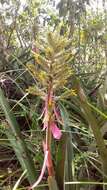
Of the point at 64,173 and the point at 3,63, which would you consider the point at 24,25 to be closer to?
the point at 3,63

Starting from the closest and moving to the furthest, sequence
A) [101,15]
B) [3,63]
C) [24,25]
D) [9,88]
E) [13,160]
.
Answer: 1. [13,160]
2. [9,88]
3. [3,63]
4. [24,25]
5. [101,15]

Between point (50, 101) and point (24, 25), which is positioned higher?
point (24, 25)

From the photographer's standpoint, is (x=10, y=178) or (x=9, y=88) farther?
(x=9, y=88)

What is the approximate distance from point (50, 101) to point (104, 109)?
605mm

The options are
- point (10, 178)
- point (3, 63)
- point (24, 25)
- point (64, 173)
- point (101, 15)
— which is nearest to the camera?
point (64, 173)

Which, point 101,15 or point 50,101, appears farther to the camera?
point 101,15

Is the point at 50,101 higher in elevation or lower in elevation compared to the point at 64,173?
Answer: higher

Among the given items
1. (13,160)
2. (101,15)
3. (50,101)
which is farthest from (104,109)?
(101,15)

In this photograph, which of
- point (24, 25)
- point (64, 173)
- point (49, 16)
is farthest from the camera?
point (49, 16)

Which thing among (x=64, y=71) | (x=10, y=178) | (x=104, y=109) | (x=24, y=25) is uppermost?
(x=24, y=25)

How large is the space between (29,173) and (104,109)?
41 centimetres

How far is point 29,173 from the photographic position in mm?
790

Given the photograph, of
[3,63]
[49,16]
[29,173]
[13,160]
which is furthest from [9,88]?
[49,16]

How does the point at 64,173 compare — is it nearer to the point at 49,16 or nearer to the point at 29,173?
the point at 29,173
